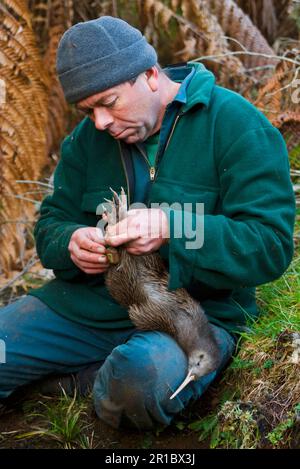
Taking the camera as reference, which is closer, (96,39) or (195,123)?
(96,39)

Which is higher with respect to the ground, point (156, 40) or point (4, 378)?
point (156, 40)

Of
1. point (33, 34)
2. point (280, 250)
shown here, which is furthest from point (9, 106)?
point (280, 250)

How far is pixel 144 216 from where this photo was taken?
2906 mm

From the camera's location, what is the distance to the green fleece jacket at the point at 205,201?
2984mm

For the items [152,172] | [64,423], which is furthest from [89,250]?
[64,423]

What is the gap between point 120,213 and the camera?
294 centimetres

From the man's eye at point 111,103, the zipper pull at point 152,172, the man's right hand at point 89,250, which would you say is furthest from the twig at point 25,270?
the man's eye at point 111,103

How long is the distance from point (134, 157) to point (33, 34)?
7.68ft

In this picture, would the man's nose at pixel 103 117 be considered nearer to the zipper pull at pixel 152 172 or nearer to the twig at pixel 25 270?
the zipper pull at pixel 152 172

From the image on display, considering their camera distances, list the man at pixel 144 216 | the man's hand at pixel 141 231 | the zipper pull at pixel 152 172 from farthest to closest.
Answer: the zipper pull at pixel 152 172 → the man at pixel 144 216 → the man's hand at pixel 141 231

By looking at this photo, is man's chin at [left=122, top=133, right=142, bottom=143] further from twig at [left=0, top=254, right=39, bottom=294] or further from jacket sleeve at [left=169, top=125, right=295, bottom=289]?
twig at [left=0, top=254, right=39, bottom=294]

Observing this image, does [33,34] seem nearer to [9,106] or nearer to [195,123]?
[9,106]

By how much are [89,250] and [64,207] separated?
23.0 inches

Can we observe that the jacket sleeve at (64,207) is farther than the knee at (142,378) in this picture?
Yes
